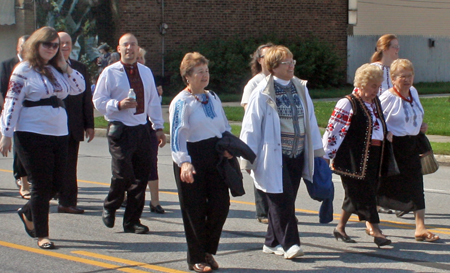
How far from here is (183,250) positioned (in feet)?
20.4

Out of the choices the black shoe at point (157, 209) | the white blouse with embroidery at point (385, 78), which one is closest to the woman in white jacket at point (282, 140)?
the white blouse with embroidery at point (385, 78)

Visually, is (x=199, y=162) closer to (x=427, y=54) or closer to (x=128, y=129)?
(x=128, y=129)

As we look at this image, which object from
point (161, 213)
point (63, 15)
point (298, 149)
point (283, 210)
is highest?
point (63, 15)

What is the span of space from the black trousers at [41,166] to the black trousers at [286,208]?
1885 millimetres

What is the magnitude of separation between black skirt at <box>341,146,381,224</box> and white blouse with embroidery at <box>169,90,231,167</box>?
1.51 metres

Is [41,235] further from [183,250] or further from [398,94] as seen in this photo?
[398,94]

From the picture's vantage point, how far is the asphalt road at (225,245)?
224 inches

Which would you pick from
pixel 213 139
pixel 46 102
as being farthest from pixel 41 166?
pixel 213 139

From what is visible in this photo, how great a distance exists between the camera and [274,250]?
19.6 ft

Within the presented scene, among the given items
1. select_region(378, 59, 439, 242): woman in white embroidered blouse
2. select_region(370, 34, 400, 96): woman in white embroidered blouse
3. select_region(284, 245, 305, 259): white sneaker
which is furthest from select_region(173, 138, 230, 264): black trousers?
select_region(370, 34, 400, 96): woman in white embroidered blouse

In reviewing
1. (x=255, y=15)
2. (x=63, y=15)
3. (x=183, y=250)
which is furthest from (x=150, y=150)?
(x=255, y=15)

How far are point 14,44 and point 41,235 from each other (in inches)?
853

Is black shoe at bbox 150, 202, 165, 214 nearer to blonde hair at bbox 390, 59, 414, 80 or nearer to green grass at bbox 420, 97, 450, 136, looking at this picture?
blonde hair at bbox 390, 59, 414, 80

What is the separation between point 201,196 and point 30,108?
174 cm
